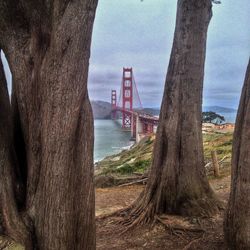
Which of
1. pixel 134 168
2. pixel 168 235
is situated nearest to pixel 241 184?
pixel 168 235

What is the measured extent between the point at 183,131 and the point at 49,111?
272 centimetres

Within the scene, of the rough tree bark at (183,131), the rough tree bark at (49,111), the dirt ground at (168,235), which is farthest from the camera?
the rough tree bark at (183,131)

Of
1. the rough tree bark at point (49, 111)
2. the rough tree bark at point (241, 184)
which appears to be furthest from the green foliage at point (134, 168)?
the rough tree bark at point (49, 111)

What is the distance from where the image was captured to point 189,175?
4.98 metres

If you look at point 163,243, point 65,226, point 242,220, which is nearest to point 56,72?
point 65,226

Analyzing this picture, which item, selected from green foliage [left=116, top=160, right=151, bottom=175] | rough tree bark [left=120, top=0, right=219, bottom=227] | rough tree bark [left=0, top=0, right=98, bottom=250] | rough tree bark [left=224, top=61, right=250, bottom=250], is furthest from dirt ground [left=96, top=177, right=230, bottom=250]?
green foliage [left=116, top=160, right=151, bottom=175]

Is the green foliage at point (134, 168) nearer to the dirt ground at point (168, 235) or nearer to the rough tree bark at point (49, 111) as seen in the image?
the dirt ground at point (168, 235)

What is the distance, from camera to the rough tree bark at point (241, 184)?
3256 millimetres

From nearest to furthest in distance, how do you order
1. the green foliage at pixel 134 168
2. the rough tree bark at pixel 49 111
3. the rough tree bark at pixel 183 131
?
the rough tree bark at pixel 49 111 → the rough tree bark at pixel 183 131 → the green foliage at pixel 134 168

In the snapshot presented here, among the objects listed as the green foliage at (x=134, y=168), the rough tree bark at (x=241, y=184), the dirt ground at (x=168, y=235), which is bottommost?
the green foliage at (x=134, y=168)

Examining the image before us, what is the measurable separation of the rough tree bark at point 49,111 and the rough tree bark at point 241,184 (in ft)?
4.82

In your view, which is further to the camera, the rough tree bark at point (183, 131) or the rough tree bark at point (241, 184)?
the rough tree bark at point (183, 131)

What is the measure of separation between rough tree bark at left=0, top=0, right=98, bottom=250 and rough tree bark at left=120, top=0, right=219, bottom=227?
92.5 inches

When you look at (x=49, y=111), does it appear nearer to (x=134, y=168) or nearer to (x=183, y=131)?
(x=183, y=131)
